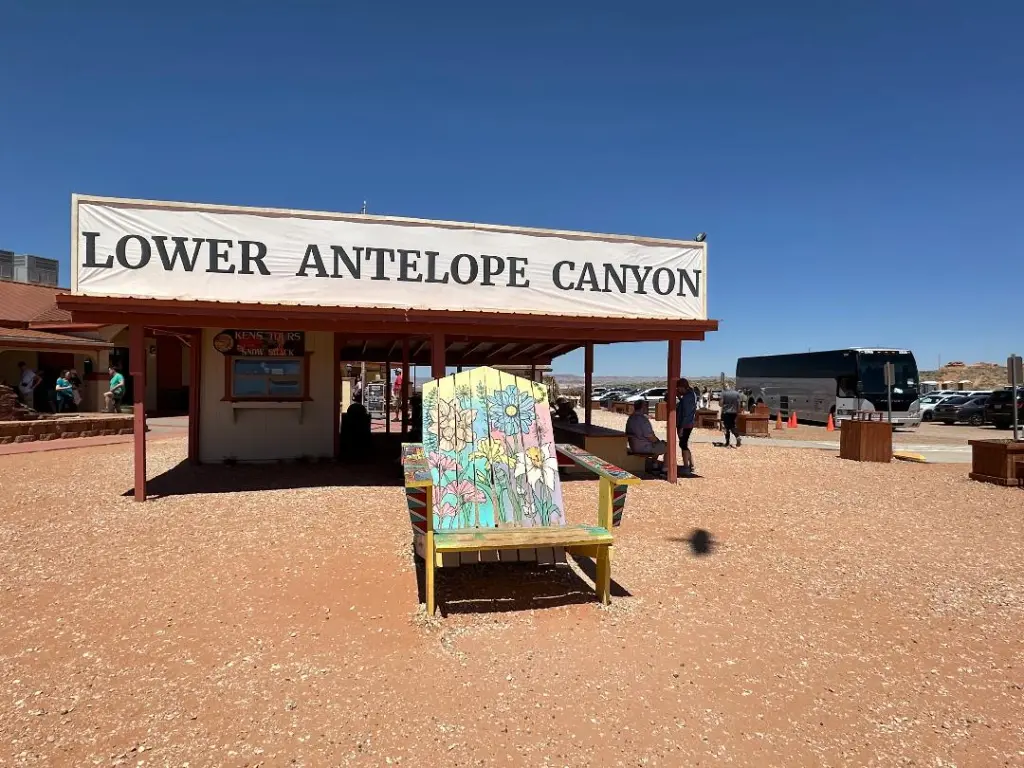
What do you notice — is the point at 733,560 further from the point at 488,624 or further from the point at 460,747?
the point at 460,747

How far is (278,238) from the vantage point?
7832 millimetres

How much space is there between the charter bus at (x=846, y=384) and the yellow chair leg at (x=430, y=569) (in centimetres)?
2091

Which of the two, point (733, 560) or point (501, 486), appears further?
point (733, 560)

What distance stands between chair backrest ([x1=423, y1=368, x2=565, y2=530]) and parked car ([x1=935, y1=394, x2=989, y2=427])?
93.0ft

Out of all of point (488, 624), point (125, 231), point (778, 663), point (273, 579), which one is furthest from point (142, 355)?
point (778, 663)

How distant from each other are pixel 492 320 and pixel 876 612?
5387 millimetres

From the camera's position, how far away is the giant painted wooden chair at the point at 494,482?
3918 mm

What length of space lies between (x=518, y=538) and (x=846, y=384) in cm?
2264

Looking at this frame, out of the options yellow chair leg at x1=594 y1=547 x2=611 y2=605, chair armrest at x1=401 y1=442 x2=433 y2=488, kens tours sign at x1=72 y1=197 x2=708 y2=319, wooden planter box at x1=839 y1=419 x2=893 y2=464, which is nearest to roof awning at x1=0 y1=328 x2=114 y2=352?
kens tours sign at x1=72 y1=197 x2=708 y2=319

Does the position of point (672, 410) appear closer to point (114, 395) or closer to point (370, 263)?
point (370, 263)

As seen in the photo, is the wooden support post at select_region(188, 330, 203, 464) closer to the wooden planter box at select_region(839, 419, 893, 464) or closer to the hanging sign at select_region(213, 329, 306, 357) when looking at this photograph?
the hanging sign at select_region(213, 329, 306, 357)

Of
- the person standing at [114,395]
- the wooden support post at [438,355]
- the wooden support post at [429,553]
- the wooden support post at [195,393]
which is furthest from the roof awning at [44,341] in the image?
the wooden support post at [429,553]

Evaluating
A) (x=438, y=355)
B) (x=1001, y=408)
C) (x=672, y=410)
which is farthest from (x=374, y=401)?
(x=1001, y=408)

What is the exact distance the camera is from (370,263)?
26.7 ft
